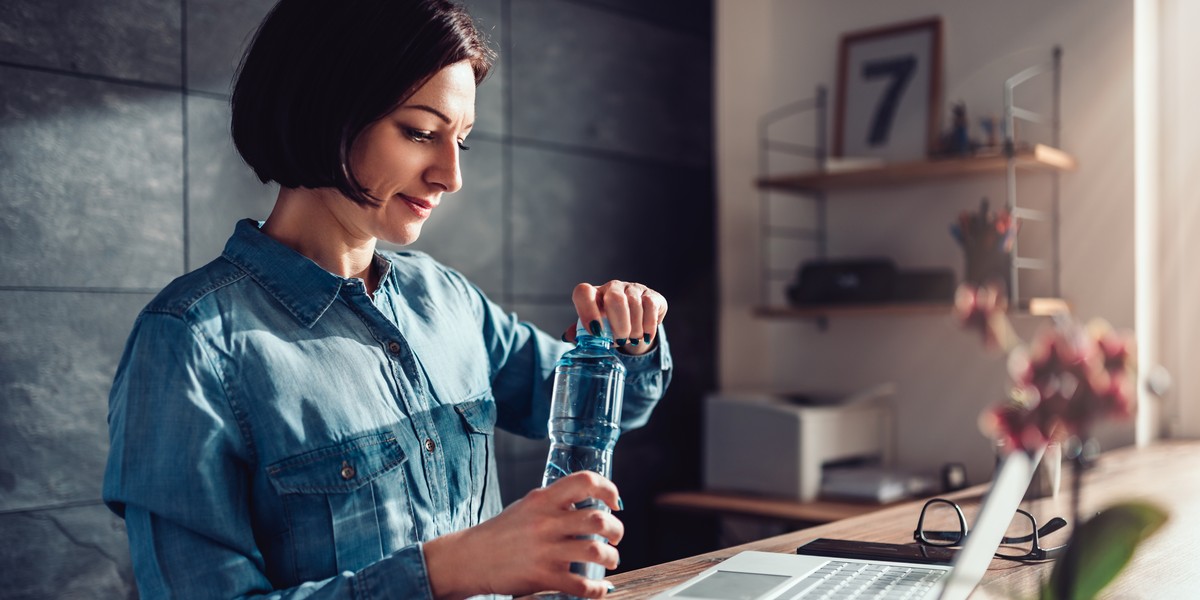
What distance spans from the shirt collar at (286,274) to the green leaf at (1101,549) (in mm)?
808

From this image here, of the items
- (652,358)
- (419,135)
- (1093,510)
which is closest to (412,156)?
(419,135)

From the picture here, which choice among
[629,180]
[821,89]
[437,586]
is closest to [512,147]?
[629,180]

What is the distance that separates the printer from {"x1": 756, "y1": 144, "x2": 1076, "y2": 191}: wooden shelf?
0.61m

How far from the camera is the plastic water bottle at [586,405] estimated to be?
1.18m

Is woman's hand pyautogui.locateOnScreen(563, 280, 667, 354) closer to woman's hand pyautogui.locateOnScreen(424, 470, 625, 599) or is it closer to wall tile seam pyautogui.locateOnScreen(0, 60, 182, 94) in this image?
woman's hand pyautogui.locateOnScreen(424, 470, 625, 599)

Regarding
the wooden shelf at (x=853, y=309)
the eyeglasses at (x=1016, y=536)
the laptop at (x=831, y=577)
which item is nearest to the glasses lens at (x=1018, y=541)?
the eyeglasses at (x=1016, y=536)

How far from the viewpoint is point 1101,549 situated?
0.70 meters

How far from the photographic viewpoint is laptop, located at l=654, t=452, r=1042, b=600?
0.88 meters

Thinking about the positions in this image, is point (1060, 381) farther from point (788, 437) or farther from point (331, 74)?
point (788, 437)

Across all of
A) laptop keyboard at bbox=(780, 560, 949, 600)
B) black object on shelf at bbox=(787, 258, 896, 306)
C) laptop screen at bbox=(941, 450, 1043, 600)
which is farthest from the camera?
black object on shelf at bbox=(787, 258, 896, 306)

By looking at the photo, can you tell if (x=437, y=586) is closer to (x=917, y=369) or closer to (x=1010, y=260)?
(x=1010, y=260)

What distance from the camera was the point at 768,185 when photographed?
3.15m

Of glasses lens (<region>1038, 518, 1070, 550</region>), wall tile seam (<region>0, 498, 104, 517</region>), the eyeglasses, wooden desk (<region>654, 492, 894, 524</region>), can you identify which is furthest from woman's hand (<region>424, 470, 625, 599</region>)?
wooden desk (<region>654, 492, 894, 524</region>)

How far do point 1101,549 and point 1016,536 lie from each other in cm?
73
